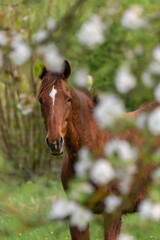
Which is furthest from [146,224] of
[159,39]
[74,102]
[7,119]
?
[7,119]

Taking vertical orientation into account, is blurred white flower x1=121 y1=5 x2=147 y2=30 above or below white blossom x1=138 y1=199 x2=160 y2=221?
above

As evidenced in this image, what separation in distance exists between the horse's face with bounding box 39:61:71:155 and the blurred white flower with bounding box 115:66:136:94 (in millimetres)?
1459

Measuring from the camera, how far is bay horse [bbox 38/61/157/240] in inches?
131

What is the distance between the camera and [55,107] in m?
3.38

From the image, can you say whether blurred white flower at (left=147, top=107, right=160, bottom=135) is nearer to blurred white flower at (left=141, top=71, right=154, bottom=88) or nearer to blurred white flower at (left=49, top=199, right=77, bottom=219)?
blurred white flower at (left=141, top=71, right=154, bottom=88)

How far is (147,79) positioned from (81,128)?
2.02 meters

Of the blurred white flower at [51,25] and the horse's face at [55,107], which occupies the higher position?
the blurred white flower at [51,25]

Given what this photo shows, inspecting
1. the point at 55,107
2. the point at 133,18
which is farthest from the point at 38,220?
the point at 55,107

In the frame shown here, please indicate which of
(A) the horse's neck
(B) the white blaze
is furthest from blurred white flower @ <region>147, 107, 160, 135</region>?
(A) the horse's neck

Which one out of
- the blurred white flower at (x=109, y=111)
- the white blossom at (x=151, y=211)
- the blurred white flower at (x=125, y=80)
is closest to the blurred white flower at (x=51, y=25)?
the blurred white flower at (x=125, y=80)

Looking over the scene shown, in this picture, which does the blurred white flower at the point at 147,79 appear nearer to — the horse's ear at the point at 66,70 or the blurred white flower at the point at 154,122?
the blurred white flower at the point at 154,122

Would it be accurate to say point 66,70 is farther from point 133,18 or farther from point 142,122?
point 142,122

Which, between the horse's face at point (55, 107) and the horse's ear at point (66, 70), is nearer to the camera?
the horse's face at point (55, 107)

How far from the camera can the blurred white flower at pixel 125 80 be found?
1.76 meters
